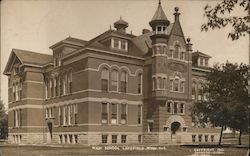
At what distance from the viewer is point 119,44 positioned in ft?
109

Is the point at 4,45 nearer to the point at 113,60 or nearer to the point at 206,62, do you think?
Result: the point at 113,60

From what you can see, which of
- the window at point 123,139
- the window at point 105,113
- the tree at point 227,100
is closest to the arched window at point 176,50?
the window at point 105,113

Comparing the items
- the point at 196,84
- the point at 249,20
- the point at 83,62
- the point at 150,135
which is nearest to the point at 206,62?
the point at 196,84

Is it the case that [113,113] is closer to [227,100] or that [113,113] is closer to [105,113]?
[105,113]

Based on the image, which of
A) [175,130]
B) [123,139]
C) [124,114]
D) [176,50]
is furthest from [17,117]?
[176,50]

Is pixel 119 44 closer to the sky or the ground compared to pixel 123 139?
closer to the sky

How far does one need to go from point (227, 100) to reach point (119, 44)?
14030mm

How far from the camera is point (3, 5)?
1553 cm

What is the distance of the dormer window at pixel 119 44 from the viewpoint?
32.7 m

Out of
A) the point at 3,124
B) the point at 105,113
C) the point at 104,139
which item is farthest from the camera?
the point at 3,124

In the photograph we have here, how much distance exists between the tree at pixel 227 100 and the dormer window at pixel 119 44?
1029 cm

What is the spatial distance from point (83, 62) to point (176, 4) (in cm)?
1510

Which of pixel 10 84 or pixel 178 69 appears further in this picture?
pixel 10 84

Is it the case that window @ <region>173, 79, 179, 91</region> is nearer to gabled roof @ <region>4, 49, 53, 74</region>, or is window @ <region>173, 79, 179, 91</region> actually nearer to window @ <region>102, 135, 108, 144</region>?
window @ <region>102, 135, 108, 144</region>
